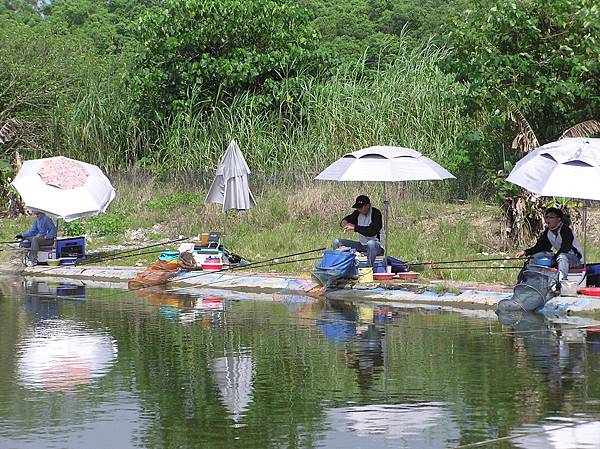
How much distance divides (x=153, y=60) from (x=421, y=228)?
11912mm

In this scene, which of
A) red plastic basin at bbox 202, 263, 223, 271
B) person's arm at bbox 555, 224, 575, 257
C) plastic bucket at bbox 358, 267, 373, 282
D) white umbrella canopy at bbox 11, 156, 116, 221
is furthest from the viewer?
white umbrella canopy at bbox 11, 156, 116, 221

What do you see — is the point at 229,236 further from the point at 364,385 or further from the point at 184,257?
the point at 364,385

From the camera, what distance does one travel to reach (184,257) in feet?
69.6

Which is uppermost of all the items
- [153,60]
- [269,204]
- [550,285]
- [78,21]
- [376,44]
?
[78,21]

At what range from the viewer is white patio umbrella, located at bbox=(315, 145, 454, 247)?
18859mm

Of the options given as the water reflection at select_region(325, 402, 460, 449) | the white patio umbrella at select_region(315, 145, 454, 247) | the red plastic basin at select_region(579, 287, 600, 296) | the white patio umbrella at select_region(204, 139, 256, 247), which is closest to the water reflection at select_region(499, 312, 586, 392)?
the red plastic basin at select_region(579, 287, 600, 296)

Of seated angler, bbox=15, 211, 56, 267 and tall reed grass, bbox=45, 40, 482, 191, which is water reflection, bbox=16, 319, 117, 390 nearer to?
seated angler, bbox=15, 211, 56, 267

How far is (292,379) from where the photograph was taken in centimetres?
1133

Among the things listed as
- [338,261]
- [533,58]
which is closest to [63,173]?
[338,261]

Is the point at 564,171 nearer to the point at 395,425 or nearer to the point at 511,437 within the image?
the point at 395,425

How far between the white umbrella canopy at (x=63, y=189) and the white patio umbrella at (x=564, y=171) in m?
9.30

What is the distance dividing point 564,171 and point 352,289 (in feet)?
13.4

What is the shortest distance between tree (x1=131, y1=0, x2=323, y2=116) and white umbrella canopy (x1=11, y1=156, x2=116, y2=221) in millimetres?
8616

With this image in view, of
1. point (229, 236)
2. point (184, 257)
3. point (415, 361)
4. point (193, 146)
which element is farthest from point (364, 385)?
point (193, 146)
